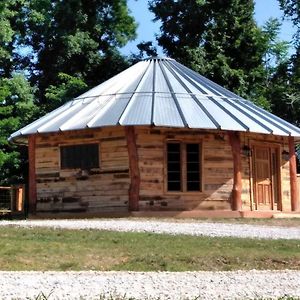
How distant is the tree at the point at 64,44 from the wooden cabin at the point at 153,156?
1293 cm

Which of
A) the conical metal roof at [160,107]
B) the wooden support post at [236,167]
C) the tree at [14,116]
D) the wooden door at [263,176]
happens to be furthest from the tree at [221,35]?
the wooden support post at [236,167]

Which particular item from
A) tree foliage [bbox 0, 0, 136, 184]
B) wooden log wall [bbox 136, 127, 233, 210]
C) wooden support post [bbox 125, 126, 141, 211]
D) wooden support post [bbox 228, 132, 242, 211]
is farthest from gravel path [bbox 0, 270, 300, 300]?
tree foliage [bbox 0, 0, 136, 184]

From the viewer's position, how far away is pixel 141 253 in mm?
10109

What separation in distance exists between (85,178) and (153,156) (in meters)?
2.12

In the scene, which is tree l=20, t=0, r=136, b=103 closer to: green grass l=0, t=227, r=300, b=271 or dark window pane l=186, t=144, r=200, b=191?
dark window pane l=186, t=144, r=200, b=191

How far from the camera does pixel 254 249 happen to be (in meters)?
10.6

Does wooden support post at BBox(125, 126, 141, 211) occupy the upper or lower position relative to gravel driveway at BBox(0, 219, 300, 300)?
upper

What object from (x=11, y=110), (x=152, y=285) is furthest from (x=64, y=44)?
(x=152, y=285)

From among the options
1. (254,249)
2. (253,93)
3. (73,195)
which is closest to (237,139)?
(73,195)

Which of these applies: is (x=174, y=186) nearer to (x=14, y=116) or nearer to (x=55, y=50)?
(x=14, y=116)

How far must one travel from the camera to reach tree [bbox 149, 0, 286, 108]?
30578mm

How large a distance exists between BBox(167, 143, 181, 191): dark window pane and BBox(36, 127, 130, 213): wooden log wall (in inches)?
48.8

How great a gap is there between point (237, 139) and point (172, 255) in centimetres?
913

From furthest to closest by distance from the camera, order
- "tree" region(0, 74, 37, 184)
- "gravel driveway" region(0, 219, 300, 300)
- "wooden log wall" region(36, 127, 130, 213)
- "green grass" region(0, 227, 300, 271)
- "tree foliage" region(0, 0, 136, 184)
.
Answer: "tree foliage" region(0, 0, 136, 184), "tree" region(0, 74, 37, 184), "wooden log wall" region(36, 127, 130, 213), "green grass" region(0, 227, 300, 271), "gravel driveway" region(0, 219, 300, 300)
